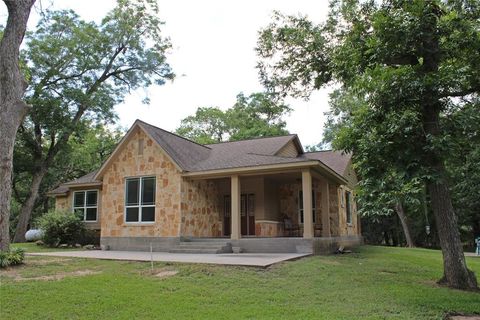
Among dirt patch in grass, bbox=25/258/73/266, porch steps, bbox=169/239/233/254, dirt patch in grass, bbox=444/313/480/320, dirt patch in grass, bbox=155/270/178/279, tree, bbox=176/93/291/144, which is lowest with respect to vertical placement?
dirt patch in grass, bbox=444/313/480/320

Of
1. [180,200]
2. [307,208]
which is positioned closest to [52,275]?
[180,200]

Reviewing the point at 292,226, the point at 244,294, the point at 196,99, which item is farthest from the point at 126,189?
the point at 196,99

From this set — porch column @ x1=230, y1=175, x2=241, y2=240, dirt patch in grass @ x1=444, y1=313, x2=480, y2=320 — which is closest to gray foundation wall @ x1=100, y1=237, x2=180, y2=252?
porch column @ x1=230, y1=175, x2=241, y2=240

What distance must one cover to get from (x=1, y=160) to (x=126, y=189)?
227 inches

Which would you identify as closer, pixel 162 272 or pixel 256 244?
pixel 162 272

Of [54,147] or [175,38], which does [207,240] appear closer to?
[54,147]

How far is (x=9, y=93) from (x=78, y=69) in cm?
1533

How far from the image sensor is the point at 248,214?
57.5ft

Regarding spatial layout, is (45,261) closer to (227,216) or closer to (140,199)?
(140,199)

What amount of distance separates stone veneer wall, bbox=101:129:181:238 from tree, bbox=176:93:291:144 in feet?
61.5

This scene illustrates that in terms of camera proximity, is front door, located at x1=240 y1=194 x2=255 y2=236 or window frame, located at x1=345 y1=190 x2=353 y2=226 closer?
front door, located at x1=240 y1=194 x2=255 y2=236

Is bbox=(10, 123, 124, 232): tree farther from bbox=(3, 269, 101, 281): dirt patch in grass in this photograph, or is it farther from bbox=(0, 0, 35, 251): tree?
bbox=(3, 269, 101, 281): dirt patch in grass

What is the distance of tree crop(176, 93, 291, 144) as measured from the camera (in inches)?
1407

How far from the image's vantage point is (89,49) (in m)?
25.8
